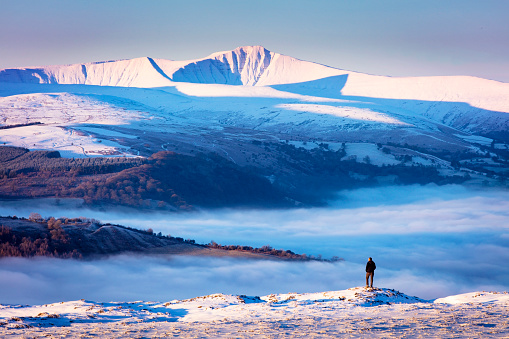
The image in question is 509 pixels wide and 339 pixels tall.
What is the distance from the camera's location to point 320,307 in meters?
29.0

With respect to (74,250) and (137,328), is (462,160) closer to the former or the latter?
(74,250)

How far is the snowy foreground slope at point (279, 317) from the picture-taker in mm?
22578

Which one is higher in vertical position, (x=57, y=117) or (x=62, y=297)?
(x=57, y=117)

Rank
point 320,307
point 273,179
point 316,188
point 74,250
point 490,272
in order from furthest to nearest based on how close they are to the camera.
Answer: point 316,188 → point 273,179 → point 490,272 → point 74,250 → point 320,307

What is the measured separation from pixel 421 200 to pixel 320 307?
139m

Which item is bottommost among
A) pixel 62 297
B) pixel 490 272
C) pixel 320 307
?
pixel 490 272

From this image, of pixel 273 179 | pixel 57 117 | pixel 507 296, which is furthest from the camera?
pixel 57 117

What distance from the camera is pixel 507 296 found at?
107 feet

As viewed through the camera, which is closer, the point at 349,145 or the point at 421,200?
the point at 421,200

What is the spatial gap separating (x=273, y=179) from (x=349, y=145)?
40271 mm

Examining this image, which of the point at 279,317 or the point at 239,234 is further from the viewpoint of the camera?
the point at 239,234

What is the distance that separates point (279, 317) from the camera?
2662cm

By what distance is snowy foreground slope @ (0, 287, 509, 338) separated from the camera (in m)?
22.6

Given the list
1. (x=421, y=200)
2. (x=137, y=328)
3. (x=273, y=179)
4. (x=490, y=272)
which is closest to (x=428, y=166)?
(x=421, y=200)
